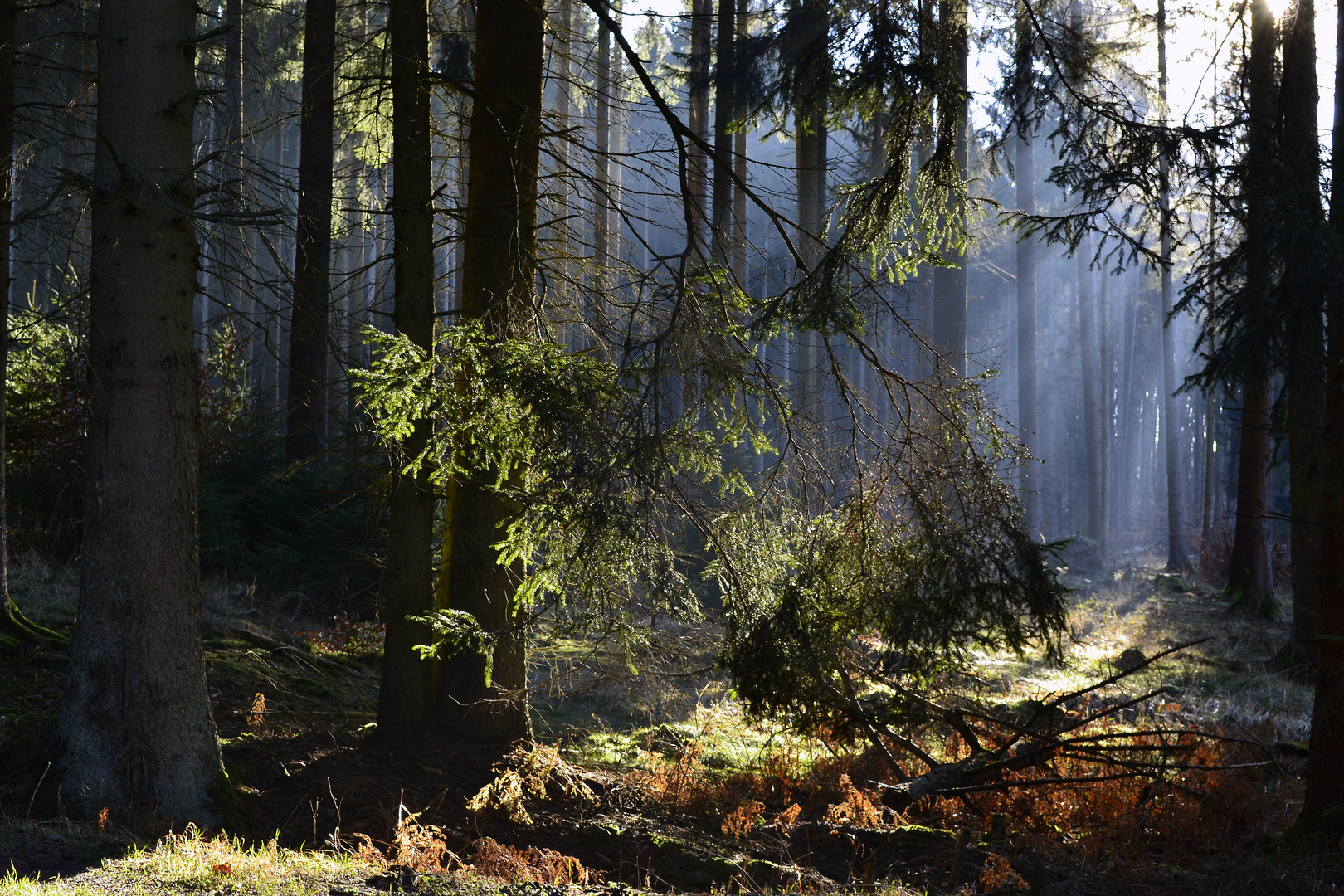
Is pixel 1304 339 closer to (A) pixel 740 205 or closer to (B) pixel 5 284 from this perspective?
(B) pixel 5 284

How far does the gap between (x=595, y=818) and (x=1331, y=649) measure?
437 cm

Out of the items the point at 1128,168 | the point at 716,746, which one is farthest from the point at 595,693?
the point at 1128,168

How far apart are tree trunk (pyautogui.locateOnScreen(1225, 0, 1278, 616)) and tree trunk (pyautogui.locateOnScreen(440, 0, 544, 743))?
4890 mm

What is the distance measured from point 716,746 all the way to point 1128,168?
18.2ft

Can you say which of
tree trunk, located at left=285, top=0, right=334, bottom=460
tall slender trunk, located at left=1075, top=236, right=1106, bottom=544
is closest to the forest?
tree trunk, located at left=285, top=0, right=334, bottom=460

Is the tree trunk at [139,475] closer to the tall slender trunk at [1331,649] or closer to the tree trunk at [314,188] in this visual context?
the tree trunk at [314,188]

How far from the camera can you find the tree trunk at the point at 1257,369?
5.71 m

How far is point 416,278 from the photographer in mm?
6121

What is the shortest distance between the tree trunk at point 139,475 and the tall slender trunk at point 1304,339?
5.52m

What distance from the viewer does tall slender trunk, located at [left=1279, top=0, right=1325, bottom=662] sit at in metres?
5.21

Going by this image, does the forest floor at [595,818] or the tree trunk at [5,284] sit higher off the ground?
the tree trunk at [5,284]

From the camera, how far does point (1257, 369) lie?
5.57 metres

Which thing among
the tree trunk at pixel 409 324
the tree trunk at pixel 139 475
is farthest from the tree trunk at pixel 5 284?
the tree trunk at pixel 409 324

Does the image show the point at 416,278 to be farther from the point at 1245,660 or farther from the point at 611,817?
the point at 1245,660
